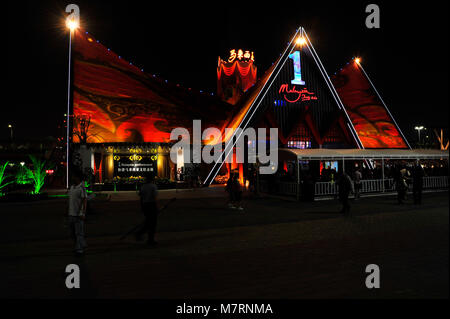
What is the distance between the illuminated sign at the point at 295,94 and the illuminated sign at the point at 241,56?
32.0m

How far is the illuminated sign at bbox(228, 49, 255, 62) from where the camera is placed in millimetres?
59031

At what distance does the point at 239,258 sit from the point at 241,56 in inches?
2232

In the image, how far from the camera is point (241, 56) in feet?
194

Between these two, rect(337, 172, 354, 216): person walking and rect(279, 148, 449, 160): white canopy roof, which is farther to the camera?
rect(279, 148, 449, 160): white canopy roof

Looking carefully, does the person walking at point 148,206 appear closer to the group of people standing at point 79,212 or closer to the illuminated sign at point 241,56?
the group of people standing at point 79,212

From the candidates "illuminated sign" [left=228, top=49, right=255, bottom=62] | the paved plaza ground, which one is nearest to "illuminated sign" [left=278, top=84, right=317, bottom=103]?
the paved plaza ground

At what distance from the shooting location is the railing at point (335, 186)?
17453mm

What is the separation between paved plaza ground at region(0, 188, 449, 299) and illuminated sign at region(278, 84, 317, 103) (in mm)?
19187

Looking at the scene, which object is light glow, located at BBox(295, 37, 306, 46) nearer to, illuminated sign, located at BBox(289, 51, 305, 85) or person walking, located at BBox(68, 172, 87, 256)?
illuminated sign, located at BBox(289, 51, 305, 85)

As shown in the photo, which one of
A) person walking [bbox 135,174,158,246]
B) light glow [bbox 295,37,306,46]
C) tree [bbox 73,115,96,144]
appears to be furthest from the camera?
light glow [bbox 295,37,306,46]

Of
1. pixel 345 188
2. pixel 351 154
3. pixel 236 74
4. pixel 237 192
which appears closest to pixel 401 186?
pixel 351 154

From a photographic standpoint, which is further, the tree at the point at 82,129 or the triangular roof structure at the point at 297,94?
the triangular roof structure at the point at 297,94

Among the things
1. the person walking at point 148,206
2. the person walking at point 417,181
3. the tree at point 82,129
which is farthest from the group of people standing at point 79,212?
the tree at point 82,129
